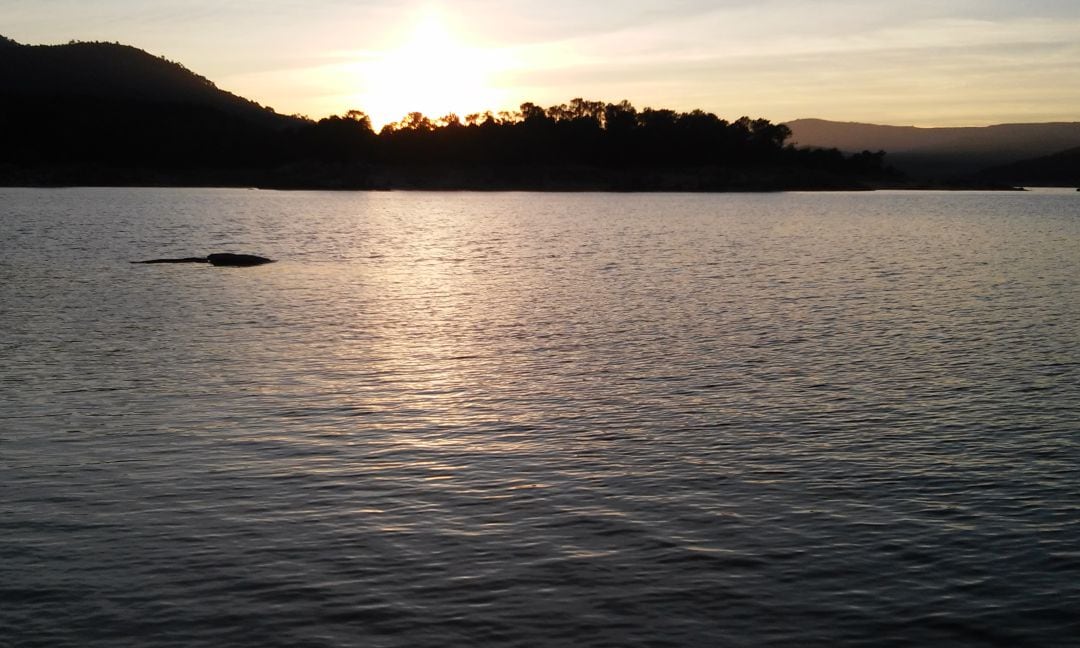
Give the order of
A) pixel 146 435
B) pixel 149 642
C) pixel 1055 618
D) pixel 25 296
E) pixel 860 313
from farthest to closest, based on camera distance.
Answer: pixel 25 296 < pixel 860 313 < pixel 146 435 < pixel 1055 618 < pixel 149 642

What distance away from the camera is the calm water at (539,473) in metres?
11.3

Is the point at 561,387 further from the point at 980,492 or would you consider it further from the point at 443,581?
the point at 443,581

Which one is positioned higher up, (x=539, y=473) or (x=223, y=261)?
(x=223, y=261)

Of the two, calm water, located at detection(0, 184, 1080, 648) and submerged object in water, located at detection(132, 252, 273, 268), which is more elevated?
submerged object in water, located at detection(132, 252, 273, 268)

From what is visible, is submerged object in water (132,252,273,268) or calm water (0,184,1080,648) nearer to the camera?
calm water (0,184,1080,648)

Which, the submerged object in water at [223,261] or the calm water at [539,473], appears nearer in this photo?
the calm water at [539,473]

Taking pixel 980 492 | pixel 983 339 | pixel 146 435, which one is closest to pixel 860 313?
pixel 983 339

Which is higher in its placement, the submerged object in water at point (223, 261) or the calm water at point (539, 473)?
the submerged object in water at point (223, 261)

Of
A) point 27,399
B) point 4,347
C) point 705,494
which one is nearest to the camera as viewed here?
point 705,494

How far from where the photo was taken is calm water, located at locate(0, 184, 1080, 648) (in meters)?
11.3

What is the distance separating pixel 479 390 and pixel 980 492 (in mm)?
11210

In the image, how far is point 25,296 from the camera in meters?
39.7

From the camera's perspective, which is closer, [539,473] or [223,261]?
[539,473]

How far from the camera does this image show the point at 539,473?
53.6 ft
